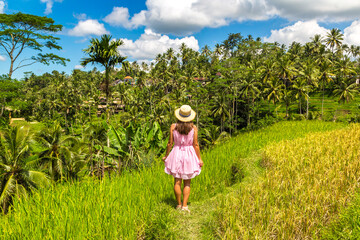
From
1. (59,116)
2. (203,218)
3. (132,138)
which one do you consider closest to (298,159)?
(203,218)

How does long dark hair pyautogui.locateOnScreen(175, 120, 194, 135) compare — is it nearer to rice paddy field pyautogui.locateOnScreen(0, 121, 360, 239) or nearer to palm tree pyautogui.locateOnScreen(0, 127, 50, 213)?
rice paddy field pyautogui.locateOnScreen(0, 121, 360, 239)

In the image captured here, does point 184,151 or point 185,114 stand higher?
point 185,114

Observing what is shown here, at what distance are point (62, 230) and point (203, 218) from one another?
7.94ft

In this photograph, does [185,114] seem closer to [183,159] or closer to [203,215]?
[183,159]

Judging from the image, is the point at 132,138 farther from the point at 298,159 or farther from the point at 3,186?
the point at 298,159

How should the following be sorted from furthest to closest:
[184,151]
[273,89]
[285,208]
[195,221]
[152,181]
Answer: [273,89] < [152,181] < [184,151] < [195,221] < [285,208]

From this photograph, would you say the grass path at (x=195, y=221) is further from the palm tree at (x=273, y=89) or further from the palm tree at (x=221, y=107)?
the palm tree at (x=273, y=89)

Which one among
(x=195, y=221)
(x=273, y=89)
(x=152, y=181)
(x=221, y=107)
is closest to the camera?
(x=195, y=221)

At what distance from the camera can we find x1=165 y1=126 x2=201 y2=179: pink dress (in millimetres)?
4188

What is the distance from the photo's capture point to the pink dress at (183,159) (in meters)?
4.19

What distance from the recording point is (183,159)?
4.20 meters

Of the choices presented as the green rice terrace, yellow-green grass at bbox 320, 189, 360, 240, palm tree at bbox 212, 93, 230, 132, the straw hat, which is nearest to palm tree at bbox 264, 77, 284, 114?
palm tree at bbox 212, 93, 230, 132

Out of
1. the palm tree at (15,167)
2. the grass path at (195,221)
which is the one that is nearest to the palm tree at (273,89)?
the palm tree at (15,167)

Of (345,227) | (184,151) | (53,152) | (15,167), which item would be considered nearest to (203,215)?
(184,151)
